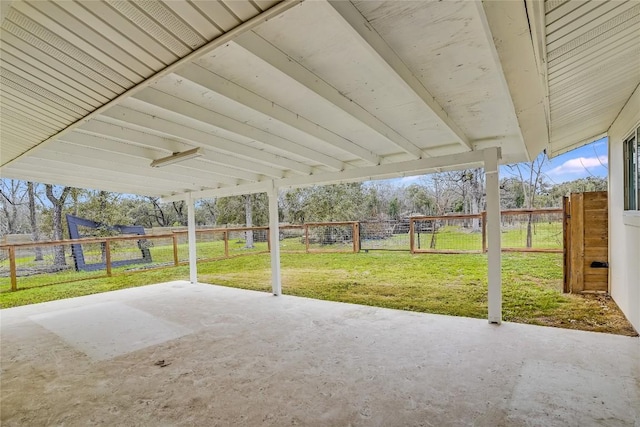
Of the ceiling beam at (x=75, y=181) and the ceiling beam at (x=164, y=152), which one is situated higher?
the ceiling beam at (x=164, y=152)

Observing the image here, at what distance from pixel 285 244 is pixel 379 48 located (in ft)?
31.2

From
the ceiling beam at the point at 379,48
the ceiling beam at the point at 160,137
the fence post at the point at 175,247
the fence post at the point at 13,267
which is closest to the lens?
the ceiling beam at the point at 379,48

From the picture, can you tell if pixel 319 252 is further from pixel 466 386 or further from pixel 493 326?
pixel 466 386

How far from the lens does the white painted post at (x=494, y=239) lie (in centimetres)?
360

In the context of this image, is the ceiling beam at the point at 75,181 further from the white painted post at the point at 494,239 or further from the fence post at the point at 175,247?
Result: the white painted post at the point at 494,239

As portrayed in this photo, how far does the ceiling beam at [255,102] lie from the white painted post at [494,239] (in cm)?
163

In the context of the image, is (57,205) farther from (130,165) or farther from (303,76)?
(303,76)

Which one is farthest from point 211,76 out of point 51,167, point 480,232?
point 480,232

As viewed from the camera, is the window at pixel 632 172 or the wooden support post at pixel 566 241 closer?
the window at pixel 632 172

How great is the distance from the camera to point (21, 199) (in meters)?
10.8

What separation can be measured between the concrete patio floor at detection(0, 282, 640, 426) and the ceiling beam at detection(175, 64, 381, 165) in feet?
6.90

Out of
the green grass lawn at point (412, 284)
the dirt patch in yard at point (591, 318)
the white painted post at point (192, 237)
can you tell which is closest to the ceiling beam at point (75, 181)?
the white painted post at point (192, 237)

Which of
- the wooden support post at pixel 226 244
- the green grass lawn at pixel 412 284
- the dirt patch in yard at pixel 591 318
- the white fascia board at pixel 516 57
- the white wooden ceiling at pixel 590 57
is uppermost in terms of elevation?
the white wooden ceiling at pixel 590 57

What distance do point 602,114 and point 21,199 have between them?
594 inches
